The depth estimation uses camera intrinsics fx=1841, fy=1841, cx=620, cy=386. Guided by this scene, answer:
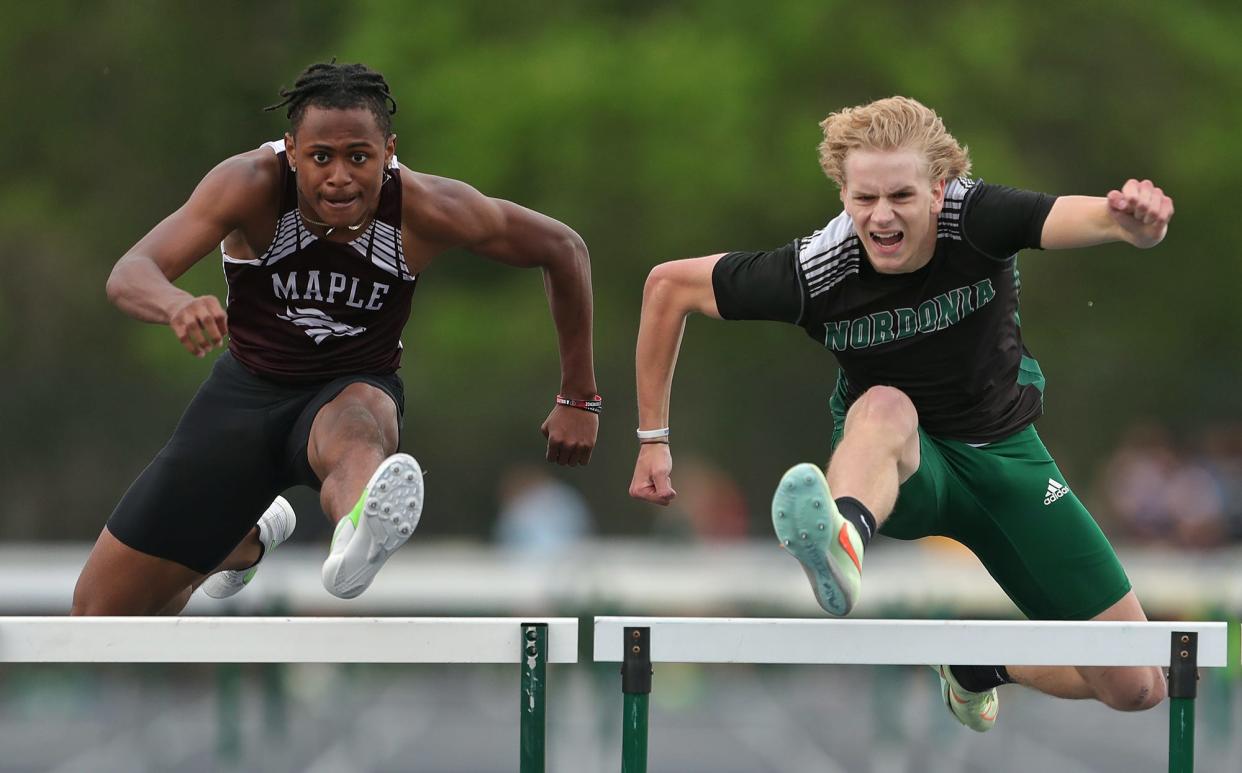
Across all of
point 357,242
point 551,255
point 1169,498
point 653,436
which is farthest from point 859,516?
point 1169,498

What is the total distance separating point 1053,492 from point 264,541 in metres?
2.48

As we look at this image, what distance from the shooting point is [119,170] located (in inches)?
708

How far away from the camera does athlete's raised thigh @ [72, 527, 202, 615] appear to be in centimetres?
Answer: 527

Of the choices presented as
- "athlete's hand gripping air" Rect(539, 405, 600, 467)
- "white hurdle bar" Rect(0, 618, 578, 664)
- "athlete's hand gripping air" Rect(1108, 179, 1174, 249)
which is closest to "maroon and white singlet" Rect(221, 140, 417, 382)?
"athlete's hand gripping air" Rect(539, 405, 600, 467)

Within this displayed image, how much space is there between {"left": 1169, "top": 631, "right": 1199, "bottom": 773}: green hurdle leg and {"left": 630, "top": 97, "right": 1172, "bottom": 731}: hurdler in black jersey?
2.58 feet

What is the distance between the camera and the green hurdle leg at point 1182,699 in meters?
4.49

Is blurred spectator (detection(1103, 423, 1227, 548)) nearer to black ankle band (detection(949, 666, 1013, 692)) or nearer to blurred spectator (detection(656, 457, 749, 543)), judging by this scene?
blurred spectator (detection(656, 457, 749, 543))

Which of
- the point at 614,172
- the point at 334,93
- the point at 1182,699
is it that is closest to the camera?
the point at 1182,699

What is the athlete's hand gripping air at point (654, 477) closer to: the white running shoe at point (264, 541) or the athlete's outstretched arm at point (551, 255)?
the athlete's outstretched arm at point (551, 255)

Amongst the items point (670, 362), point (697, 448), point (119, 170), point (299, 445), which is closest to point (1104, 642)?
point (670, 362)

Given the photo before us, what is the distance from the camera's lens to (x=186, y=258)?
15.6 feet

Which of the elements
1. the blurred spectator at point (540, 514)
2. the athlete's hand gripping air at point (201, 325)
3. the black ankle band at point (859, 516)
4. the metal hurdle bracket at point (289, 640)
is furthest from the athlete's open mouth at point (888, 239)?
the blurred spectator at point (540, 514)

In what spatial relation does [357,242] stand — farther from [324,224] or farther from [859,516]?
[859,516]

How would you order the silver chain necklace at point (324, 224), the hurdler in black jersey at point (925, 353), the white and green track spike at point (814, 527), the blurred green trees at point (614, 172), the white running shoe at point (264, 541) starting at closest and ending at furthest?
1. the white and green track spike at point (814, 527)
2. the hurdler in black jersey at point (925, 353)
3. the silver chain necklace at point (324, 224)
4. the white running shoe at point (264, 541)
5. the blurred green trees at point (614, 172)
